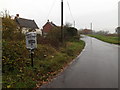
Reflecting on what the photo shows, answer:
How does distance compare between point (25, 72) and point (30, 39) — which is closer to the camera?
point (25, 72)

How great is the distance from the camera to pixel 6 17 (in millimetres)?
12094

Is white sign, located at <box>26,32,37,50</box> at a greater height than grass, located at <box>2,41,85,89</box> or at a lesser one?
greater

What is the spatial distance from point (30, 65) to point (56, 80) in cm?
232

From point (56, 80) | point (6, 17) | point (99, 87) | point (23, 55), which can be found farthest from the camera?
point (6, 17)

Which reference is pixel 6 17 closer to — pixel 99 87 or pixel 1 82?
pixel 1 82

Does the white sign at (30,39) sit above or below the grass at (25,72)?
above

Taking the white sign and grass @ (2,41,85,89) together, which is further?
the white sign

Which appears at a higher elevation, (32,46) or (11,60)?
(32,46)

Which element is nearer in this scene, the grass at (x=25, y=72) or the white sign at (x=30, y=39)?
the grass at (x=25, y=72)

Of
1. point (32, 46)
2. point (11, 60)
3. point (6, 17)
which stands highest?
point (6, 17)

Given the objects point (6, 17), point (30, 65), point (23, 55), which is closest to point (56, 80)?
point (30, 65)

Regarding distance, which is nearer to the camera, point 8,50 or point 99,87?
point 99,87

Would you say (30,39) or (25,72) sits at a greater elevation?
(30,39)

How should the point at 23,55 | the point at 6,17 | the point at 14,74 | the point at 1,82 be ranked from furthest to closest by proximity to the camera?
the point at 6,17
the point at 23,55
the point at 14,74
the point at 1,82
